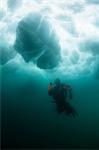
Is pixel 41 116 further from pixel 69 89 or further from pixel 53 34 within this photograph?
pixel 53 34

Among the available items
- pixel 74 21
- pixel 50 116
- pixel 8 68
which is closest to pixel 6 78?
pixel 8 68

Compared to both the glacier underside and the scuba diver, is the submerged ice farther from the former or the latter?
the scuba diver

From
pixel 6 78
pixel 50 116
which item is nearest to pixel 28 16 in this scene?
pixel 6 78

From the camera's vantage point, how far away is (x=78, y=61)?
2.84m

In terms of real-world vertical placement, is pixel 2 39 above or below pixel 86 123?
above

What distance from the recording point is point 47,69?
2857 millimetres

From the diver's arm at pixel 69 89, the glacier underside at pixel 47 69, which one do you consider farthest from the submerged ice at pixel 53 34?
the diver's arm at pixel 69 89

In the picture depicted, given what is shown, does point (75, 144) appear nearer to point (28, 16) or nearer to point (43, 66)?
point (43, 66)

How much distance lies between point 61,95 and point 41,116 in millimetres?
285

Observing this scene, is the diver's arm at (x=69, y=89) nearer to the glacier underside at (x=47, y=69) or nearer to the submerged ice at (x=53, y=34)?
the glacier underside at (x=47, y=69)

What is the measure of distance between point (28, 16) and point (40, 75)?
0.59m

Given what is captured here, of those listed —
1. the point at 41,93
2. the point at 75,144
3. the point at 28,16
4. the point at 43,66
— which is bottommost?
the point at 75,144

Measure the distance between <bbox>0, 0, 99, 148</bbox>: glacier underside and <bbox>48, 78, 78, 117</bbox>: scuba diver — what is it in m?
0.05

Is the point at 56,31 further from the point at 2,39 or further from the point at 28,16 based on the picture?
the point at 2,39
